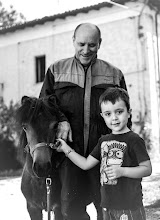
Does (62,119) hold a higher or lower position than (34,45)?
lower

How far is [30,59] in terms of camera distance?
187 inches

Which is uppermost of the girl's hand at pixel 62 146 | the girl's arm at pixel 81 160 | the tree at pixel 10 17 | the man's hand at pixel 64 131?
the tree at pixel 10 17

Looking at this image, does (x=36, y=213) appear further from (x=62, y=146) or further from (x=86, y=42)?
(x=86, y=42)

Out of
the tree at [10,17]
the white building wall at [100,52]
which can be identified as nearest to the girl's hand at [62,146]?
the tree at [10,17]

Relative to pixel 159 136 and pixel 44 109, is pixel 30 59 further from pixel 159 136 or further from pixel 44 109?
pixel 44 109

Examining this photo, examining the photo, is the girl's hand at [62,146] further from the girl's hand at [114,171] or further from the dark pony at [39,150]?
the girl's hand at [114,171]

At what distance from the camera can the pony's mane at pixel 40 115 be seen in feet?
6.87

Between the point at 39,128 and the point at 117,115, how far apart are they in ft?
1.54

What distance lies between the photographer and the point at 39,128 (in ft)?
6.86

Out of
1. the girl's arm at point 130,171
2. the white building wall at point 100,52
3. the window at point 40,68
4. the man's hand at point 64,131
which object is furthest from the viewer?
the window at point 40,68

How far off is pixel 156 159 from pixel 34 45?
2061mm

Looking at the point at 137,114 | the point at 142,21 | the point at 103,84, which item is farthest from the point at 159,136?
the point at 103,84

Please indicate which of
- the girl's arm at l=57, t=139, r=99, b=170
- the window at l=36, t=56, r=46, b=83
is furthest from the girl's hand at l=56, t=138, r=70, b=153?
the window at l=36, t=56, r=46, b=83

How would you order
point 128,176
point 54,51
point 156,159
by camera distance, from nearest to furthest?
1. point 128,176
2. point 156,159
3. point 54,51
